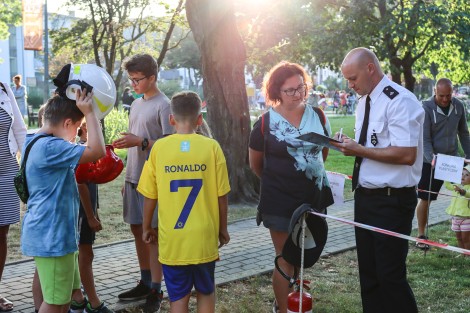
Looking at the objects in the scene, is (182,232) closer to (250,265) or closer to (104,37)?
(250,265)

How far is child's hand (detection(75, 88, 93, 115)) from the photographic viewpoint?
366cm

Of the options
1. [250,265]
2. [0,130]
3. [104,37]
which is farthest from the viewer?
[104,37]

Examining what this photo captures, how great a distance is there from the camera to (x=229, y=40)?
32.5 feet

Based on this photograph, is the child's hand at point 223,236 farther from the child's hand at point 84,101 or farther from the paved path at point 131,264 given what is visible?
the paved path at point 131,264

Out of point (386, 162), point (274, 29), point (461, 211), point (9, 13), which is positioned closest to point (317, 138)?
point (386, 162)

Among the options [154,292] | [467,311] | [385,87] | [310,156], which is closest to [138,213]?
[154,292]

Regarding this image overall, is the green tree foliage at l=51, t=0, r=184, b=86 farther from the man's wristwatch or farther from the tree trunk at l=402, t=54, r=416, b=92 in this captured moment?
the man's wristwatch

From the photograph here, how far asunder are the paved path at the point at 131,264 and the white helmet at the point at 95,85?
2026mm

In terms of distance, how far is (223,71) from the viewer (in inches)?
391

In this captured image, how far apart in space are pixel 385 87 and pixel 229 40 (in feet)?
19.8

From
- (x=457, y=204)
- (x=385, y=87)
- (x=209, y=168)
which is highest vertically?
(x=385, y=87)

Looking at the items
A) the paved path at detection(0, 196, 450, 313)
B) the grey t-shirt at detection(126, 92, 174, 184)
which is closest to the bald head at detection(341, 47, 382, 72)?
the grey t-shirt at detection(126, 92, 174, 184)

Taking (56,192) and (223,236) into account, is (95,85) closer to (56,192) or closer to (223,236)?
(56,192)

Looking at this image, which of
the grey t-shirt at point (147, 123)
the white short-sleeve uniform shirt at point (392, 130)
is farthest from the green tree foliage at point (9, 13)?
the white short-sleeve uniform shirt at point (392, 130)
